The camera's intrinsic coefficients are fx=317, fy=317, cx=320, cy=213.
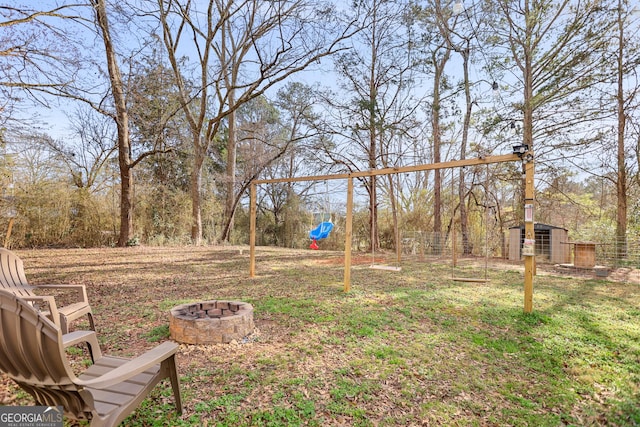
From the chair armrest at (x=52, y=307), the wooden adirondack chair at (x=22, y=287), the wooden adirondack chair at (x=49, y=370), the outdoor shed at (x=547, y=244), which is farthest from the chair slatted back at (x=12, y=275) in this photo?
the outdoor shed at (x=547, y=244)

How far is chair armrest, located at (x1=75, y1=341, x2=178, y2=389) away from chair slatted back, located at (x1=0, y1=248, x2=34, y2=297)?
7.26 ft

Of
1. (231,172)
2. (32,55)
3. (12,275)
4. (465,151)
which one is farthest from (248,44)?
(12,275)

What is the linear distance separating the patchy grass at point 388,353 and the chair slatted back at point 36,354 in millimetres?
622

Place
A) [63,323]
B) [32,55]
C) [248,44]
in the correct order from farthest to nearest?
[248,44] → [32,55] → [63,323]

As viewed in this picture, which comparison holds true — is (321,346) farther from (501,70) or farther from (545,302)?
(501,70)

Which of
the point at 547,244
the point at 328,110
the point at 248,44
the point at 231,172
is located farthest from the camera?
the point at 231,172

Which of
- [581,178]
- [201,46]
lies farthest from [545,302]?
[201,46]

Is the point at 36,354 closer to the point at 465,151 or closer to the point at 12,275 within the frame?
the point at 12,275

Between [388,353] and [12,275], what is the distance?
12.3 ft

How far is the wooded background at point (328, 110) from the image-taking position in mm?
7211

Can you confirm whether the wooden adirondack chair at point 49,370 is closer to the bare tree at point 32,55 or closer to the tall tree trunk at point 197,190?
the bare tree at point 32,55

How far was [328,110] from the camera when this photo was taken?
41.2 feet

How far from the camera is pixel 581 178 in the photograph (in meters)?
10.2

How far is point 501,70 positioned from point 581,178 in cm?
433
